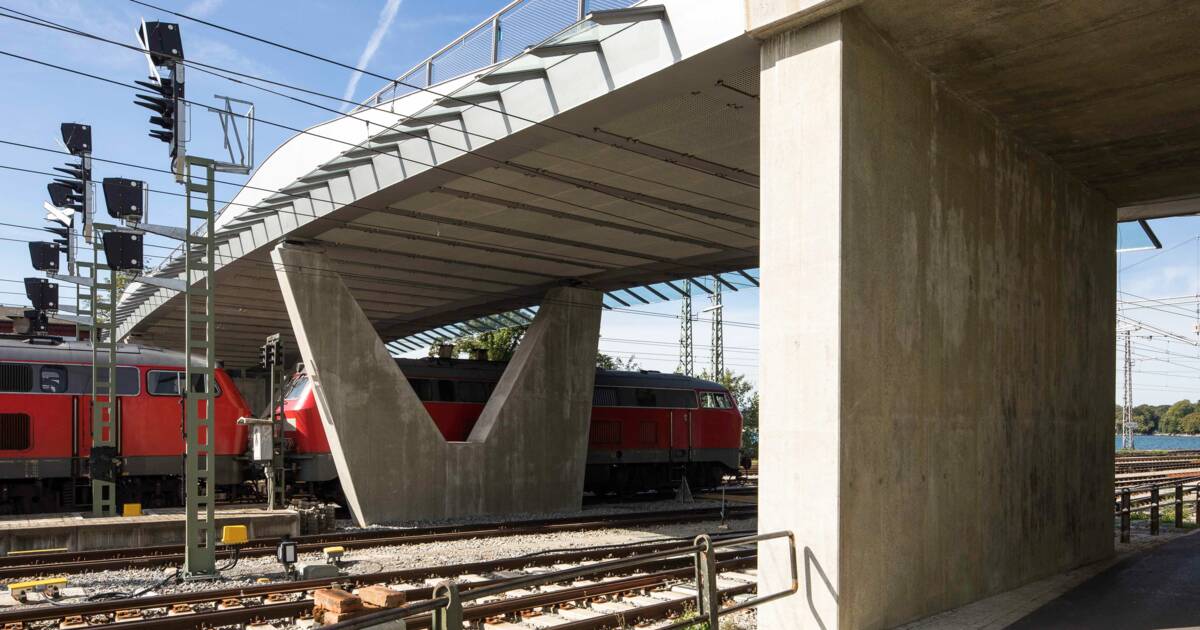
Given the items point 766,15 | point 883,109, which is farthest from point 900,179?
point 766,15

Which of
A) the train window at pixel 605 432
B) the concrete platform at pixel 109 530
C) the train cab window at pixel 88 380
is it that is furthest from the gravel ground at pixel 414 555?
the train cab window at pixel 88 380

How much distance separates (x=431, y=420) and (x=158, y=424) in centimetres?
590

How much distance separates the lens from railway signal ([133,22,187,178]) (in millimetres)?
11609

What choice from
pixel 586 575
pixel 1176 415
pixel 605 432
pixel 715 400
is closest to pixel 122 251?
pixel 586 575

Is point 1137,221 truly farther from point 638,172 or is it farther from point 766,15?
point 766,15

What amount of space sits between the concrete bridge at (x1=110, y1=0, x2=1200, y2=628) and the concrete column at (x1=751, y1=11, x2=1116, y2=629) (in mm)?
29

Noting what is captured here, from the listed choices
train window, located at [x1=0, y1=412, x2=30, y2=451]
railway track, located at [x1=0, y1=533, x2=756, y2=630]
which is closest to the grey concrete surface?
train window, located at [x1=0, y1=412, x2=30, y2=451]

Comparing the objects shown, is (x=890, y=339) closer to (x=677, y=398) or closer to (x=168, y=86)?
(x=168, y=86)

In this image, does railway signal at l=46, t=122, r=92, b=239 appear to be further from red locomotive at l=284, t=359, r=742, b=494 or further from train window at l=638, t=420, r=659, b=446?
train window at l=638, t=420, r=659, b=446

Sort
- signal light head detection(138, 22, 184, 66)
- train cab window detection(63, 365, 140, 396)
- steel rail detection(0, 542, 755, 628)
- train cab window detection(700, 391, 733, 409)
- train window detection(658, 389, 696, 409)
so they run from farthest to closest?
train cab window detection(700, 391, 733, 409) → train window detection(658, 389, 696, 409) → train cab window detection(63, 365, 140, 396) → signal light head detection(138, 22, 184, 66) → steel rail detection(0, 542, 755, 628)

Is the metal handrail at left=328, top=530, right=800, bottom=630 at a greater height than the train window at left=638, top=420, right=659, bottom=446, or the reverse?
the metal handrail at left=328, top=530, right=800, bottom=630

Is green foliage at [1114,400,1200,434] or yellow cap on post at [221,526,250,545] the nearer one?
yellow cap on post at [221,526,250,545]

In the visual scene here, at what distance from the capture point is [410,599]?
10219 mm

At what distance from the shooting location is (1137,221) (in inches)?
616
